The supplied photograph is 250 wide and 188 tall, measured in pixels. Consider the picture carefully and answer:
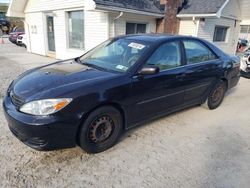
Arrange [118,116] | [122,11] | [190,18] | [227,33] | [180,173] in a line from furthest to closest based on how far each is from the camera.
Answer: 1. [227,33]
2. [190,18]
3. [122,11]
4. [118,116]
5. [180,173]

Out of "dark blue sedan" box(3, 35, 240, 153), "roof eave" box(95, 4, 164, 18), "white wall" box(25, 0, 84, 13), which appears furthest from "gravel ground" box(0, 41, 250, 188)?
"white wall" box(25, 0, 84, 13)

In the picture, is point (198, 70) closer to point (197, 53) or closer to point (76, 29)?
point (197, 53)

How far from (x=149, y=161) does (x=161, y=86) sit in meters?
1.19

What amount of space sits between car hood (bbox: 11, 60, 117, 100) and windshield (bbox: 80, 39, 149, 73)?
243mm

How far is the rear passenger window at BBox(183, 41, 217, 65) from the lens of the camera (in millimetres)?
3740

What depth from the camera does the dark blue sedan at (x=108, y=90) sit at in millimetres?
2424

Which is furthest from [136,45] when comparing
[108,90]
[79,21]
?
[79,21]

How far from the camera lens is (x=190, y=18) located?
10117mm

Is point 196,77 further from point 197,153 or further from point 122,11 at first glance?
point 122,11

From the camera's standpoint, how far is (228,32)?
41.9 ft

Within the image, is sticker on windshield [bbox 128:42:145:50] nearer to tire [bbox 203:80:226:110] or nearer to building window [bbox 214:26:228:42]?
tire [bbox 203:80:226:110]

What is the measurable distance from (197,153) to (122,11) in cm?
650

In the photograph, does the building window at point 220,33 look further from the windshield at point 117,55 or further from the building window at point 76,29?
the windshield at point 117,55

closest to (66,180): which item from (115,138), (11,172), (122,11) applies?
(11,172)
